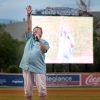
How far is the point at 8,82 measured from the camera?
30.2 meters

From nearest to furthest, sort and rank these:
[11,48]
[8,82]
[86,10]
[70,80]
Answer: [8,82] → [70,80] → [86,10] → [11,48]

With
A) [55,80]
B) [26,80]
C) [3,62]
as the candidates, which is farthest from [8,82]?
[26,80]

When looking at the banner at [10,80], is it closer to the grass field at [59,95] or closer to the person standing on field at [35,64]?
the grass field at [59,95]

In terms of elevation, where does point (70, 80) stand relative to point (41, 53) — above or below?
below

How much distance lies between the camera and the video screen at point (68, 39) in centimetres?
3372

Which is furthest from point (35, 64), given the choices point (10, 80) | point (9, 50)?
point (9, 50)

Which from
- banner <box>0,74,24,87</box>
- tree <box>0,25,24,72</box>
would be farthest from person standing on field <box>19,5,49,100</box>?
tree <box>0,25,24,72</box>

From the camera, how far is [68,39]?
113 ft

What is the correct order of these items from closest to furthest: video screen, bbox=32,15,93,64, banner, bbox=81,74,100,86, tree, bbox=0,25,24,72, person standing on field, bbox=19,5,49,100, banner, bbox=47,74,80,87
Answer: person standing on field, bbox=19,5,49,100 < banner, bbox=47,74,80,87 < banner, bbox=81,74,100,86 < video screen, bbox=32,15,93,64 < tree, bbox=0,25,24,72

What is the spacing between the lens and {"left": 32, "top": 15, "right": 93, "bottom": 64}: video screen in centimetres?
3372

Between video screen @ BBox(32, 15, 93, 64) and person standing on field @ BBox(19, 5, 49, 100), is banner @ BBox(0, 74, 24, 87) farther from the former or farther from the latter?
person standing on field @ BBox(19, 5, 49, 100)

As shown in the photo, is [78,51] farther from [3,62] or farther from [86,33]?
[3,62]

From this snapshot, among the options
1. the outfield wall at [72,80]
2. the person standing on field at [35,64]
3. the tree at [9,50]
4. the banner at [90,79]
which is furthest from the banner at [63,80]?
the person standing on field at [35,64]

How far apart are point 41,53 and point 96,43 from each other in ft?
116
